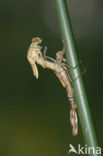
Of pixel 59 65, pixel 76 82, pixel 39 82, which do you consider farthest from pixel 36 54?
pixel 39 82

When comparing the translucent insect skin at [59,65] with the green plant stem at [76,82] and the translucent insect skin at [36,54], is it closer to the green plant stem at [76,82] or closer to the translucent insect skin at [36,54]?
the translucent insect skin at [36,54]

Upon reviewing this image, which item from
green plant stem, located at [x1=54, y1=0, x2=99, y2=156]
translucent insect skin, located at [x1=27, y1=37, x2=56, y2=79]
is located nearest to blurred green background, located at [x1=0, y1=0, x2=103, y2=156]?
translucent insect skin, located at [x1=27, y1=37, x2=56, y2=79]

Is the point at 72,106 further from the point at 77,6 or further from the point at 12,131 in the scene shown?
the point at 77,6

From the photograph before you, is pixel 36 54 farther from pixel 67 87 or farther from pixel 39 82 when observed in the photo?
pixel 39 82

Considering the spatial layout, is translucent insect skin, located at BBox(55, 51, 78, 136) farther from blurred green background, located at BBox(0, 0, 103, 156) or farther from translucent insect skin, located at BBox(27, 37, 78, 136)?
blurred green background, located at BBox(0, 0, 103, 156)

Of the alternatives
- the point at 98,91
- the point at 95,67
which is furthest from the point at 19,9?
the point at 98,91

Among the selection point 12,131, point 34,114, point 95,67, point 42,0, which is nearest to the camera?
point 12,131
